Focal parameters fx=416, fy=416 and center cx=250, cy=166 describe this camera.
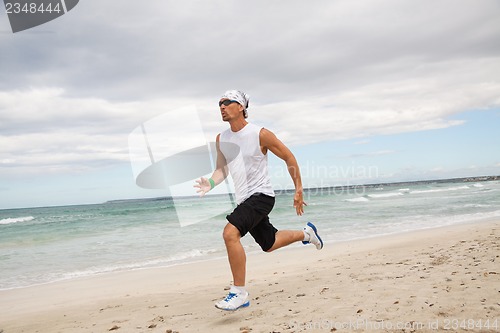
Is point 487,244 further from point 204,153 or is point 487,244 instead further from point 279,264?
point 204,153

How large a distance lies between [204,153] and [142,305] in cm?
227

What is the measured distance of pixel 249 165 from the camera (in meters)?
4.41

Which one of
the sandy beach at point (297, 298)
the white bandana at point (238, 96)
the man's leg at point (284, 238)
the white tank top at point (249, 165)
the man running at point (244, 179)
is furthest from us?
the man's leg at point (284, 238)

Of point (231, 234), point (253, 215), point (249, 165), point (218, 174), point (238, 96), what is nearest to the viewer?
point (231, 234)

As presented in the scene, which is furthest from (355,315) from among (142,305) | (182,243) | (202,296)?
(182,243)

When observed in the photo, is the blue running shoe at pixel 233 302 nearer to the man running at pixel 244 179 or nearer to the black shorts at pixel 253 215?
the man running at pixel 244 179

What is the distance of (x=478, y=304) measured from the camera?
376 centimetres

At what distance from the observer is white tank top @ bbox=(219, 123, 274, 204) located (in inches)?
173

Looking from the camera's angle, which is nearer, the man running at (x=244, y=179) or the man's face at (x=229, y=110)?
the man running at (x=244, y=179)

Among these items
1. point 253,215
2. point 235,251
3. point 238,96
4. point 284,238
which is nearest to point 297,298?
point 284,238

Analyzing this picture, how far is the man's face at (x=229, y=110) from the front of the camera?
445 cm

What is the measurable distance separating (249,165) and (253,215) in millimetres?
534

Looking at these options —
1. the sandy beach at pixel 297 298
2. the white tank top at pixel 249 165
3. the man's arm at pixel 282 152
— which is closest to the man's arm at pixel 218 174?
the white tank top at pixel 249 165

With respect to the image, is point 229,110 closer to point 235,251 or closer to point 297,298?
point 235,251
